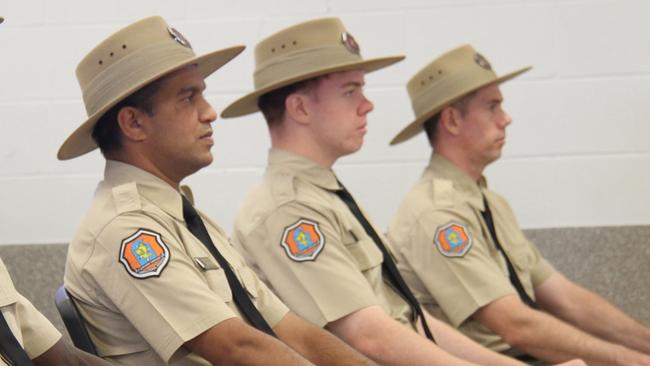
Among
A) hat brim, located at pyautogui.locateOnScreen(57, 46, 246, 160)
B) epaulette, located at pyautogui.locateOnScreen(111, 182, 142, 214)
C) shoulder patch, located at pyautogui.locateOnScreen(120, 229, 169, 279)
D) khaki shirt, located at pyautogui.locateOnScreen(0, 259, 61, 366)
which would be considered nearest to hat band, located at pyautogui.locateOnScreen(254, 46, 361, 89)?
hat brim, located at pyautogui.locateOnScreen(57, 46, 246, 160)

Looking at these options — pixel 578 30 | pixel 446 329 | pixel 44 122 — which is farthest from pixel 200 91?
pixel 578 30

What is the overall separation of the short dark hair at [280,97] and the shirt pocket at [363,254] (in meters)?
0.40

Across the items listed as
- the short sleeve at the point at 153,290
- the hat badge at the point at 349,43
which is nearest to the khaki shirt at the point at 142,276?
the short sleeve at the point at 153,290

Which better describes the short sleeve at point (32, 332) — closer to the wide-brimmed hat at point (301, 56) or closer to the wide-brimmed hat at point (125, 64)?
the wide-brimmed hat at point (125, 64)

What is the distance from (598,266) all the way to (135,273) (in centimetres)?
219

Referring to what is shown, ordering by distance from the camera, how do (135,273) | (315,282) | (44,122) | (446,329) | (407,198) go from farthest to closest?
(44,122)
(407,198)
(446,329)
(315,282)
(135,273)

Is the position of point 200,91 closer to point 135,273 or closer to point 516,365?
point 135,273

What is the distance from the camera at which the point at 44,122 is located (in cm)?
393

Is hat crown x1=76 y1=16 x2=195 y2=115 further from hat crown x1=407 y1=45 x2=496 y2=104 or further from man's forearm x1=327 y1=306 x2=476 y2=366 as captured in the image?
hat crown x1=407 y1=45 x2=496 y2=104

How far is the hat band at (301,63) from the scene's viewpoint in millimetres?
3088

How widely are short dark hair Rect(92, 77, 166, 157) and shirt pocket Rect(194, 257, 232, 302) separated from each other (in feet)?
1.04

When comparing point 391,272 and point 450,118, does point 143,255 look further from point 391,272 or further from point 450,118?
point 450,118

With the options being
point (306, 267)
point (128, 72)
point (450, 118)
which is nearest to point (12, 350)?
point (128, 72)

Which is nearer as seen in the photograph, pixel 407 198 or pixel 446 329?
pixel 446 329
